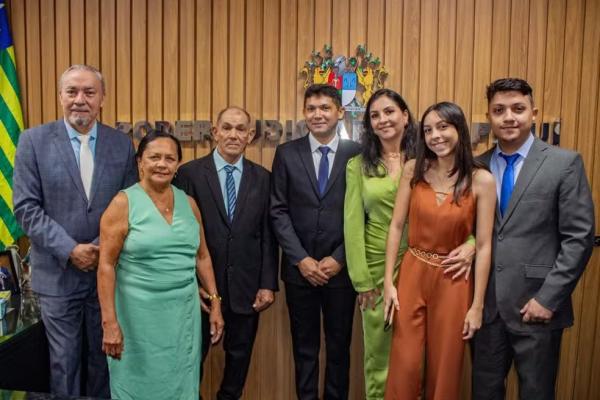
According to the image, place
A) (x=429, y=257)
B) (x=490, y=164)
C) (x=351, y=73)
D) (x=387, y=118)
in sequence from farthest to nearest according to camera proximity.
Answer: (x=351, y=73) → (x=387, y=118) → (x=490, y=164) → (x=429, y=257)

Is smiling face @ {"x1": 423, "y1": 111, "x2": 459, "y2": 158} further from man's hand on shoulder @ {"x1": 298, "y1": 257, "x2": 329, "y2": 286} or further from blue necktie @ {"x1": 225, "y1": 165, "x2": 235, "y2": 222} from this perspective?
blue necktie @ {"x1": 225, "y1": 165, "x2": 235, "y2": 222}

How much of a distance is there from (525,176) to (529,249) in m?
0.33

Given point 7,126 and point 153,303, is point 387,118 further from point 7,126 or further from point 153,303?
point 7,126

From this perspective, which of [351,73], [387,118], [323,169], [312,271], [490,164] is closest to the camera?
[490,164]

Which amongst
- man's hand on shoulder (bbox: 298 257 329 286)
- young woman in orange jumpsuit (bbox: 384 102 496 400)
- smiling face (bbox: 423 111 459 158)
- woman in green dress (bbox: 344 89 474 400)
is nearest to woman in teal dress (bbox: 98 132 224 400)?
man's hand on shoulder (bbox: 298 257 329 286)

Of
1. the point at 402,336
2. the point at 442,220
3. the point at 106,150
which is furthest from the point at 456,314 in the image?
the point at 106,150

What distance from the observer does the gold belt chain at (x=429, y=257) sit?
89.6 inches

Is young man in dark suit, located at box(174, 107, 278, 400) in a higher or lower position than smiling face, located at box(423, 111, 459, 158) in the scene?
lower

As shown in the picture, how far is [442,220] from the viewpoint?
224 centimetres

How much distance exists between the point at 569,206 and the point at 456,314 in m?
0.70

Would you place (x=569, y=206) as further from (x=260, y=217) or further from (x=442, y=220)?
(x=260, y=217)

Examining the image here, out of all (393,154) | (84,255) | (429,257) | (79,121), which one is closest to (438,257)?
(429,257)

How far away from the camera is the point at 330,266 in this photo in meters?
2.67

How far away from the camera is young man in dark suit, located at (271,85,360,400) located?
271 centimetres
